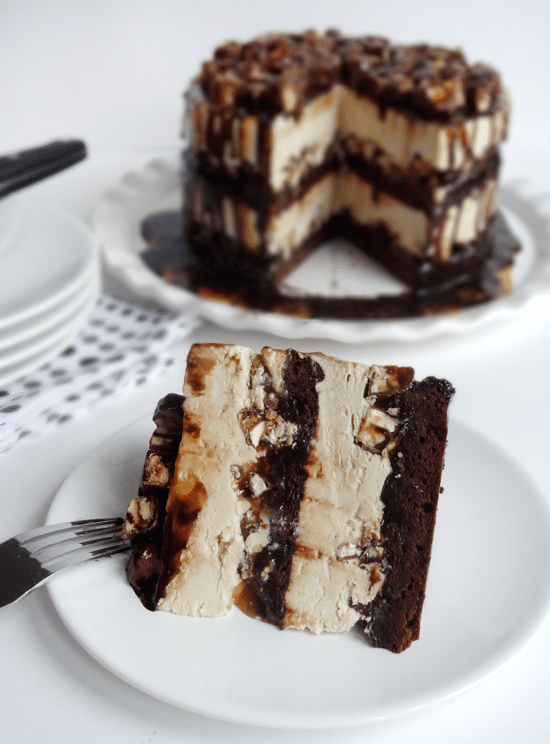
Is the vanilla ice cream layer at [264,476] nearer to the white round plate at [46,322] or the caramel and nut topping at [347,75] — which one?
the white round plate at [46,322]

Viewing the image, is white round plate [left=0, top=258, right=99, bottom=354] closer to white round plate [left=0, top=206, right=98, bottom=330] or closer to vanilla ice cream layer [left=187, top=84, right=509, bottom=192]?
white round plate [left=0, top=206, right=98, bottom=330]

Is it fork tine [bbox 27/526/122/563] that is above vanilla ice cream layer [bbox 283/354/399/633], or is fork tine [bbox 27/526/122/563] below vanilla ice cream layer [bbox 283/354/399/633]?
below

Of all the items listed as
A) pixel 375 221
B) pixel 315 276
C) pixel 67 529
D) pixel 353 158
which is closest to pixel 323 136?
pixel 353 158

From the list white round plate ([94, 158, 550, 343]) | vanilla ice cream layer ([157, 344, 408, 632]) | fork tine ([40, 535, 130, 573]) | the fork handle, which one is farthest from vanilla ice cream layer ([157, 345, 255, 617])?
white round plate ([94, 158, 550, 343])

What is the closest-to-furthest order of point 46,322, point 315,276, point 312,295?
point 46,322, point 312,295, point 315,276

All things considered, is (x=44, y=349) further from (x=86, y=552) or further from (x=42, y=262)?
(x=86, y=552)
